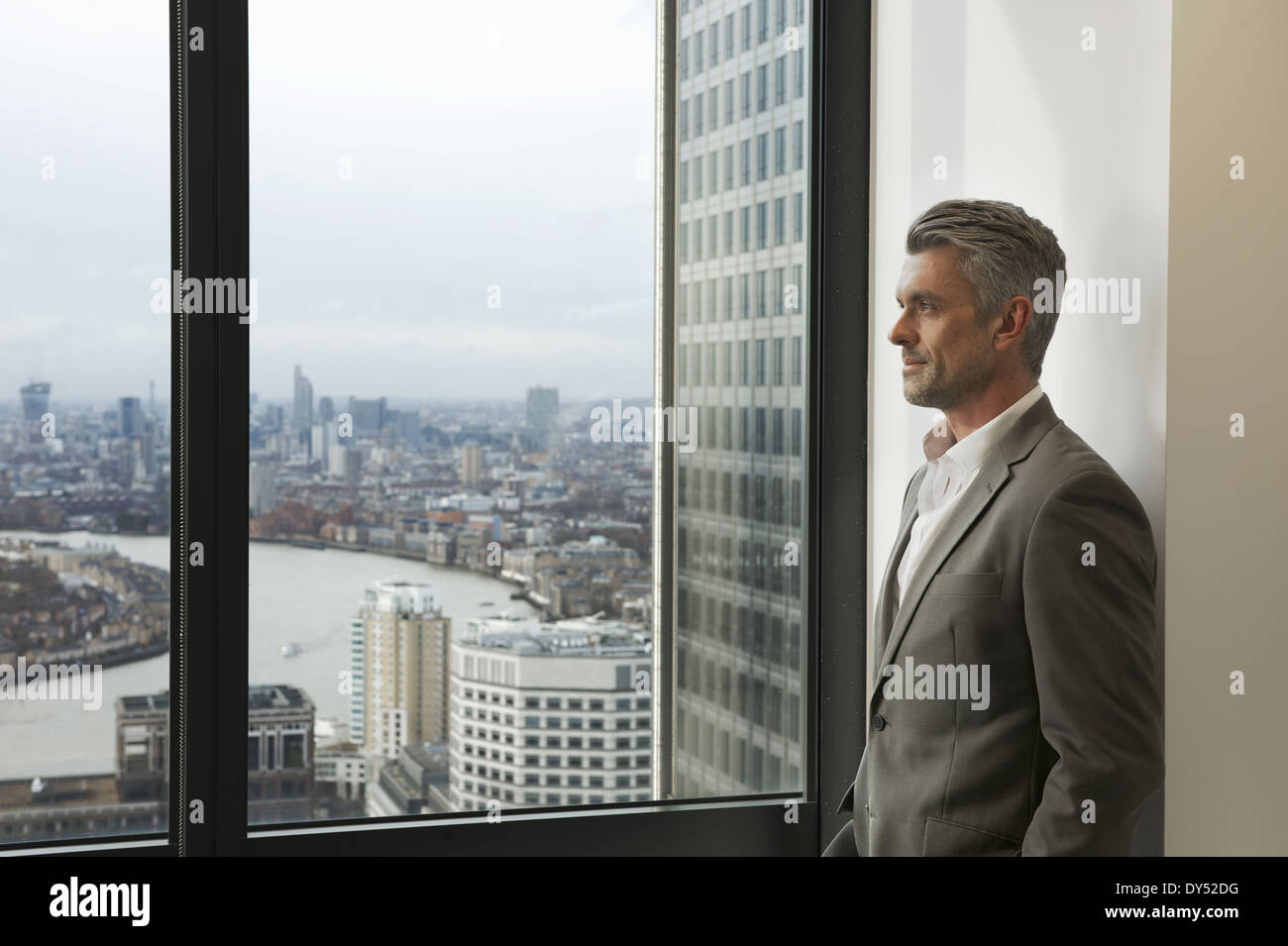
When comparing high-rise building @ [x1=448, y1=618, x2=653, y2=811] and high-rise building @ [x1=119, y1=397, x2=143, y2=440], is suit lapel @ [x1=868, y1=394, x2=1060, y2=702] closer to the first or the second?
high-rise building @ [x1=448, y1=618, x2=653, y2=811]

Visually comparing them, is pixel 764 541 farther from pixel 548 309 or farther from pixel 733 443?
pixel 548 309

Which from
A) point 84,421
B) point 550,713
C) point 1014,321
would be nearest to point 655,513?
point 550,713

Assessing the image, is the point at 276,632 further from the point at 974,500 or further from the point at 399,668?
the point at 974,500

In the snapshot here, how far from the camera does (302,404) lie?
1.85 metres

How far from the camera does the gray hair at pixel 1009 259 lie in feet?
4.93

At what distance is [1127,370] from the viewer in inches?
60.3

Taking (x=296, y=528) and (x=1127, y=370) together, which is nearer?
(x=1127, y=370)

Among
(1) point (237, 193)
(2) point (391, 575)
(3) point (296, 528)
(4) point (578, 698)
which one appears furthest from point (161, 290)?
(4) point (578, 698)

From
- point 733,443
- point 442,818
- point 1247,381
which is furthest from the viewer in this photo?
point 733,443

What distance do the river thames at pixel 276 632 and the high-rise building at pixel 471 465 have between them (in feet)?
0.53

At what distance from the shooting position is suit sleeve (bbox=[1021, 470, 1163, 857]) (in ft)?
4.33

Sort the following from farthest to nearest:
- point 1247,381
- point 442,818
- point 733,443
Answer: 1. point 733,443
2. point 442,818
3. point 1247,381

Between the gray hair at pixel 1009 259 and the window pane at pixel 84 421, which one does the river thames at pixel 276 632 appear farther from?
the gray hair at pixel 1009 259

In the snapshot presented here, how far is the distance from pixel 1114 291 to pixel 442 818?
1393 millimetres
